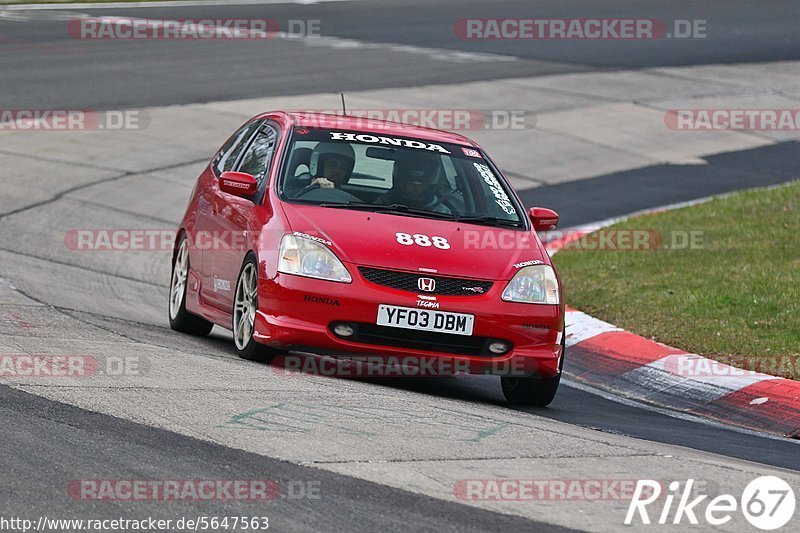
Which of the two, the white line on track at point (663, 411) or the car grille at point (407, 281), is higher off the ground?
the car grille at point (407, 281)

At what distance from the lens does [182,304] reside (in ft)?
32.5

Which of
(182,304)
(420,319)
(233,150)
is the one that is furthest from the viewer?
(233,150)

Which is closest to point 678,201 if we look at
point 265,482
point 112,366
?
point 112,366

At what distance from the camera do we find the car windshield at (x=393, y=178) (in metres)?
8.77

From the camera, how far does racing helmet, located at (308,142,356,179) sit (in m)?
8.96

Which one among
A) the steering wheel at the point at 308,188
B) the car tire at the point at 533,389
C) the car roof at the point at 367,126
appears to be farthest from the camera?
the car roof at the point at 367,126

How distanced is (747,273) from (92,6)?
20.6 meters

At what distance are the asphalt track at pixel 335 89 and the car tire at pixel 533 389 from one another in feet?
0.40

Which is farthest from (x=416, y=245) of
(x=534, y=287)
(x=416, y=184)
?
(x=416, y=184)

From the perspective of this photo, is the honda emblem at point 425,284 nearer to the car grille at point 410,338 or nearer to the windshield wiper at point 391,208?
the car grille at point 410,338

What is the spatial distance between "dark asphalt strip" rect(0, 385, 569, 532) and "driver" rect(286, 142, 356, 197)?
2846 mm

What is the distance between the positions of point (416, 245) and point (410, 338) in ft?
1.81

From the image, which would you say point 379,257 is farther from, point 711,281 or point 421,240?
point 711,281

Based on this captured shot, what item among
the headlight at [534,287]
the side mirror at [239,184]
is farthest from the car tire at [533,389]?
the side mirror at [239,184]
